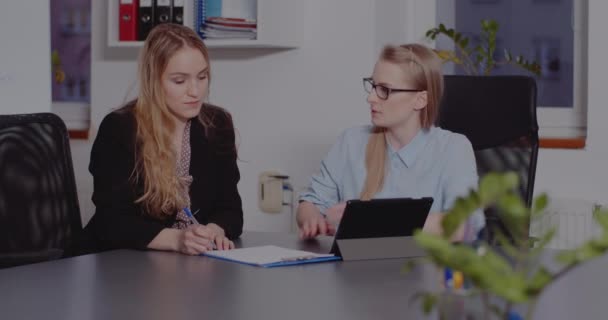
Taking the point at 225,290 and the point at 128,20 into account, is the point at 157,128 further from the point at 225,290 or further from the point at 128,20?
the point at 128,20

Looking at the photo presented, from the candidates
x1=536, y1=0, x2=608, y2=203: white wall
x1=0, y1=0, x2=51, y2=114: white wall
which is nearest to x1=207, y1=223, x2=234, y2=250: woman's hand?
x1=0, y1=0, x2=51, y2=114: white wall

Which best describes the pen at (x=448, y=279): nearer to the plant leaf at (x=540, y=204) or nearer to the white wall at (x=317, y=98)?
the plant leaf at (x=540, y=204)

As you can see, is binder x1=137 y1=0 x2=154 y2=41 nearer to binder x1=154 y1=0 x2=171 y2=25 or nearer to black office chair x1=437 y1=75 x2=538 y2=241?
binder x1=154 y1=0 x2=171 y2=25

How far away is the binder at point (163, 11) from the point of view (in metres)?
4.06

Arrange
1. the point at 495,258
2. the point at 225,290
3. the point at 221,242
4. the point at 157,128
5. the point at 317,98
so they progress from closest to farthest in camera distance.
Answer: the point at 495,258
the point at 225,290
the point at 221,242
the point at 157,128
the point at 317,98

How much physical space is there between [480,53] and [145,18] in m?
1.45

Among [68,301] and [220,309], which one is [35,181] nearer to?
[68,301]

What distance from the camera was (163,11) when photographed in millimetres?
4066

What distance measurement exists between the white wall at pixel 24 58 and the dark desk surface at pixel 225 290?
117cm

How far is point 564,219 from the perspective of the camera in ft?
11.5

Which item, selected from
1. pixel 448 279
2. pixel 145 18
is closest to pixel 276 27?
pixel 145 18

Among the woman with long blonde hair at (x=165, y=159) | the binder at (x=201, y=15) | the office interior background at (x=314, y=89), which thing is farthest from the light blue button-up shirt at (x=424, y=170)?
the binder at (x=201, y=15)

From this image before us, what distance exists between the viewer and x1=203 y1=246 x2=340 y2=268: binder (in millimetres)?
1915

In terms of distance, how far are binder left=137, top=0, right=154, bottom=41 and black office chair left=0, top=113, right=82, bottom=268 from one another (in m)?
1.76
